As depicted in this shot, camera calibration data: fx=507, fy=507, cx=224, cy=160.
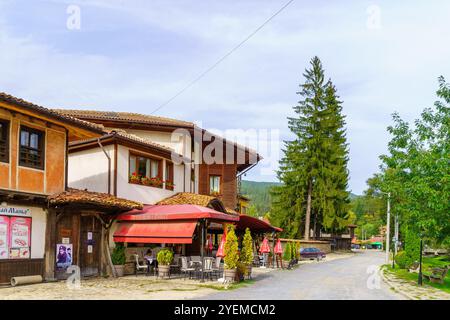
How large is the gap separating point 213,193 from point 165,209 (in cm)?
1150

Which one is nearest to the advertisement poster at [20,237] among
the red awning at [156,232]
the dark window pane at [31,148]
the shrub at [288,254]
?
the dark window pane at [31,148]

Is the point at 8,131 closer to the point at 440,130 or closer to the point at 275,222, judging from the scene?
the point at 440,130

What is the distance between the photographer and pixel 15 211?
18.0 meters

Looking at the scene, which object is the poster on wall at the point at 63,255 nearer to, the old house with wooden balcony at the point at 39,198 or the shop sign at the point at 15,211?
the old house with wooden balcony at the point at 39,198

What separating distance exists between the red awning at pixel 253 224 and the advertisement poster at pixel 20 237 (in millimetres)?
14217

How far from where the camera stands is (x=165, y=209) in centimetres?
2339

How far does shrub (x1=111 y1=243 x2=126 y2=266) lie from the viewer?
22.2 metres

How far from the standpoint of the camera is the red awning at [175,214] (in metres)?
21.2

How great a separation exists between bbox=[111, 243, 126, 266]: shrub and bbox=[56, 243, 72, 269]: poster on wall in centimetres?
220

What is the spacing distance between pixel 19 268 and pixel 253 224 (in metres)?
16.9

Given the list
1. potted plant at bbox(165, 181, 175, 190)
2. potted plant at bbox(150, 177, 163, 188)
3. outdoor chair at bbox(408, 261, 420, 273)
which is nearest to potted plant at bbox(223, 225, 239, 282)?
potted plant at bbox(150, 177, 163, 188)

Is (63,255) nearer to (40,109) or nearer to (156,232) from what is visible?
(156,232)

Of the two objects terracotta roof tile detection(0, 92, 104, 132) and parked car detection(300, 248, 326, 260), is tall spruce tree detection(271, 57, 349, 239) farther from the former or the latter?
terracotta roof tile detection(0, 92, 104, 132)

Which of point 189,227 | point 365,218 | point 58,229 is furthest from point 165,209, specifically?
point 365,218
